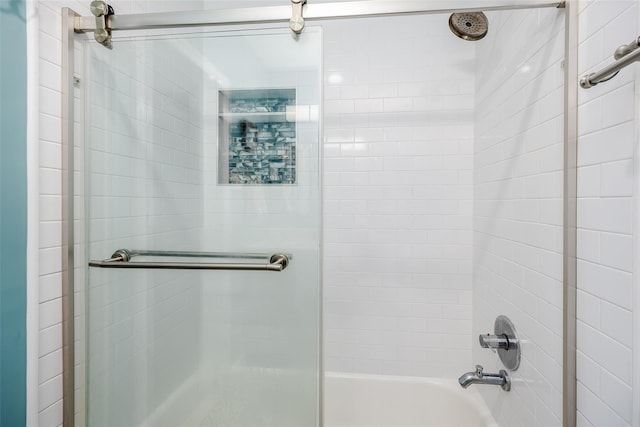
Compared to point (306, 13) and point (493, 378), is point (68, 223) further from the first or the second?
point (493, 378)

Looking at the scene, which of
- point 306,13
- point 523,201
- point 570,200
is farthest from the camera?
point 523,201

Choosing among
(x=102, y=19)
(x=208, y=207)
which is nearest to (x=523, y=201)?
(x=208, y=207)

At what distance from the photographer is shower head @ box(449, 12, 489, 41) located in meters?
1.44

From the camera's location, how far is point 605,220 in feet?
2.61

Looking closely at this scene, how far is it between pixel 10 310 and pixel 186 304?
44 cm

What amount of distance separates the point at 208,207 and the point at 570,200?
103 cm

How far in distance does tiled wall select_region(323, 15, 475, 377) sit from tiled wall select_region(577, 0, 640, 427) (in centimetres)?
90

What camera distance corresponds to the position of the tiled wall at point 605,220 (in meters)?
0.73

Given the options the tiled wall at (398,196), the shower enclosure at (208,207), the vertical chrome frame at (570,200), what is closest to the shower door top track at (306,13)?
the shower enclosure at (208,207)

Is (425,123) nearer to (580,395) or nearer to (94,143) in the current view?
(580,395)

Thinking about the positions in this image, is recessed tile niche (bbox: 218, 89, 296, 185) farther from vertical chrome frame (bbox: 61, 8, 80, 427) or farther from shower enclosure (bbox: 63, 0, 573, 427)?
vertical chrome frame (bbox: 61, 8, 80, 427)

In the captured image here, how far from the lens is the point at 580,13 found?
894 mm

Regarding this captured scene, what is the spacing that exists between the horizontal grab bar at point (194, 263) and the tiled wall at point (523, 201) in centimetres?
82

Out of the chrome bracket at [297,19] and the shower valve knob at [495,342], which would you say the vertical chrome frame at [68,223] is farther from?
the shower valve knob at [495,342]
